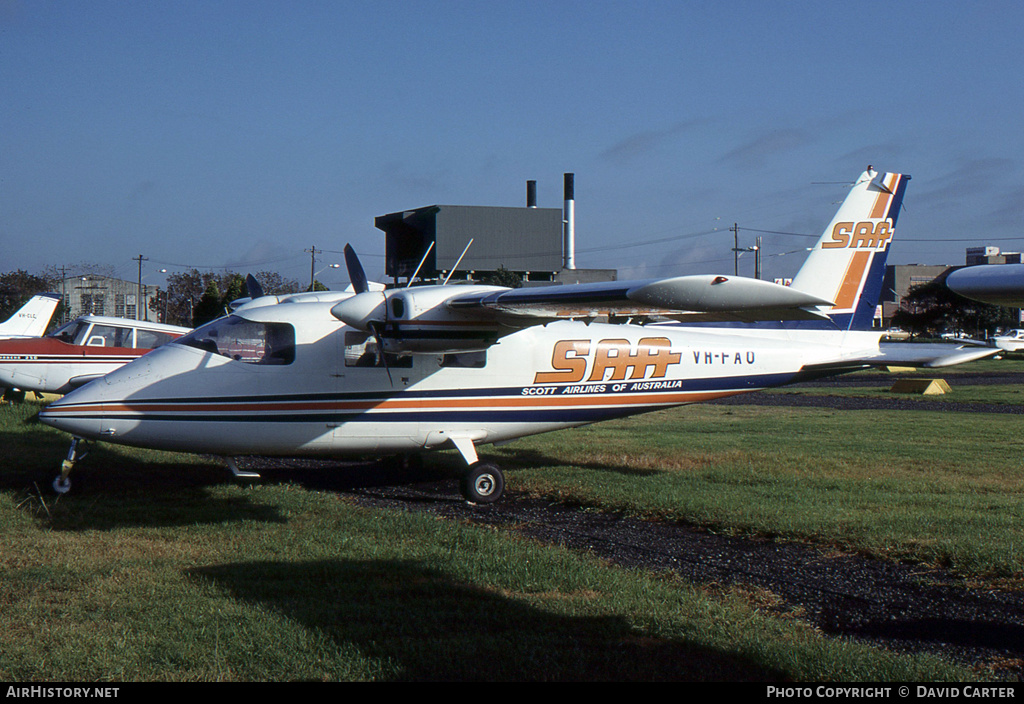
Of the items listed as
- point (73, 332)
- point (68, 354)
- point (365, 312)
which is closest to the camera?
point (365, 312)

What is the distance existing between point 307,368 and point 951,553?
24.1 ft

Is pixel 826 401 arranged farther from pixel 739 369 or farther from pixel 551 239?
pixel 551 239

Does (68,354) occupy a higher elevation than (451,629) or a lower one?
higher

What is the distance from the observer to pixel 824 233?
520 inches

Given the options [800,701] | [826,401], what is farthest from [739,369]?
[826,401]

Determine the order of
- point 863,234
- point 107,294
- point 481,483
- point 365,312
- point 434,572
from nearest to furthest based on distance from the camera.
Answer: point 434,572, point 365,312, point 481,483, point 863,234, point 107,294

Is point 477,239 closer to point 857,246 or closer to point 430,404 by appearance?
point 857,246

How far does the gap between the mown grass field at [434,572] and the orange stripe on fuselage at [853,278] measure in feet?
8.50

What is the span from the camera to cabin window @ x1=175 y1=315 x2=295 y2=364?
1016 centimetres

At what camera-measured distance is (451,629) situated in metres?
5.38

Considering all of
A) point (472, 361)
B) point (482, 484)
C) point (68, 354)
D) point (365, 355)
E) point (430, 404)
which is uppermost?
point (365, 355)

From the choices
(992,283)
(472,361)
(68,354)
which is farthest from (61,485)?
(992,283)

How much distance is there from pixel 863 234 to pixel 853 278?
709mm

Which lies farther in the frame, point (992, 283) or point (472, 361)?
point (472, 361)
